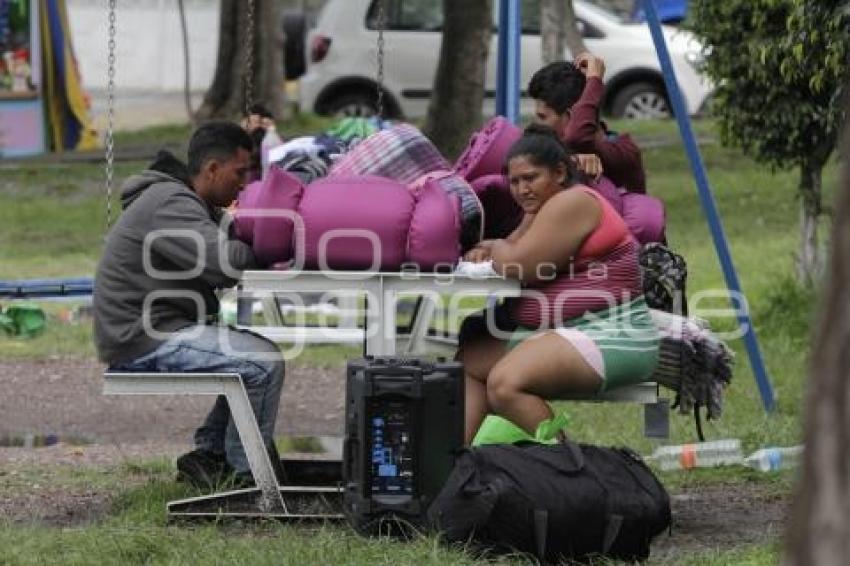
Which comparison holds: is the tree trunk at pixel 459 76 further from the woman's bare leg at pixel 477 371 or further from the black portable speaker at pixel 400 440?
the black portable speaker at pixel 400 440

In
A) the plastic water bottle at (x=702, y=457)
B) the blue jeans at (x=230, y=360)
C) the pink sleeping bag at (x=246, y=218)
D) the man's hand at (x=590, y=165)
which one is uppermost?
the man's hand at (x=590, y=165)

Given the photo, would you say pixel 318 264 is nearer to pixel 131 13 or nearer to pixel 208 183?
pixel 208 183

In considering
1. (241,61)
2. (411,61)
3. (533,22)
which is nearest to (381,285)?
(241,61)

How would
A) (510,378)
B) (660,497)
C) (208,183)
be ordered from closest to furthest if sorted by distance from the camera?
(660,497) → (510,378) → (208,183)

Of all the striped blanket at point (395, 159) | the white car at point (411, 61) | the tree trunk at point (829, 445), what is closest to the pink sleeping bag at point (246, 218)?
the striped blanket at point (395, 159)

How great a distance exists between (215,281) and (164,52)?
20.0 metres

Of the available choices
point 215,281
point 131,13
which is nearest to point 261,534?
point 215,281

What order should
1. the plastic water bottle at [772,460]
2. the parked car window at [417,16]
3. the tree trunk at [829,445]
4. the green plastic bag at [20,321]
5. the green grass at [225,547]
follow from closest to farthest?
the tree trunk at [829,445] < the green grass at [225,547] < the plastic water bottle at [772,460] < the green plastic bag at [20,321] < the parked car window at [417,16]

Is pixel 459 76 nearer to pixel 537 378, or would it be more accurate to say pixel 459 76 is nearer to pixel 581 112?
pixel 581 112

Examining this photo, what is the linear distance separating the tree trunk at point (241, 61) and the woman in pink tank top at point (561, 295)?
12.9 m

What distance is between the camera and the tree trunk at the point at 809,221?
11.7 metres

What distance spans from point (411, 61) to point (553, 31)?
4.36 meters

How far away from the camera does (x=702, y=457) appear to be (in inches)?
317

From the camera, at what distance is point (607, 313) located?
22.6 ft
